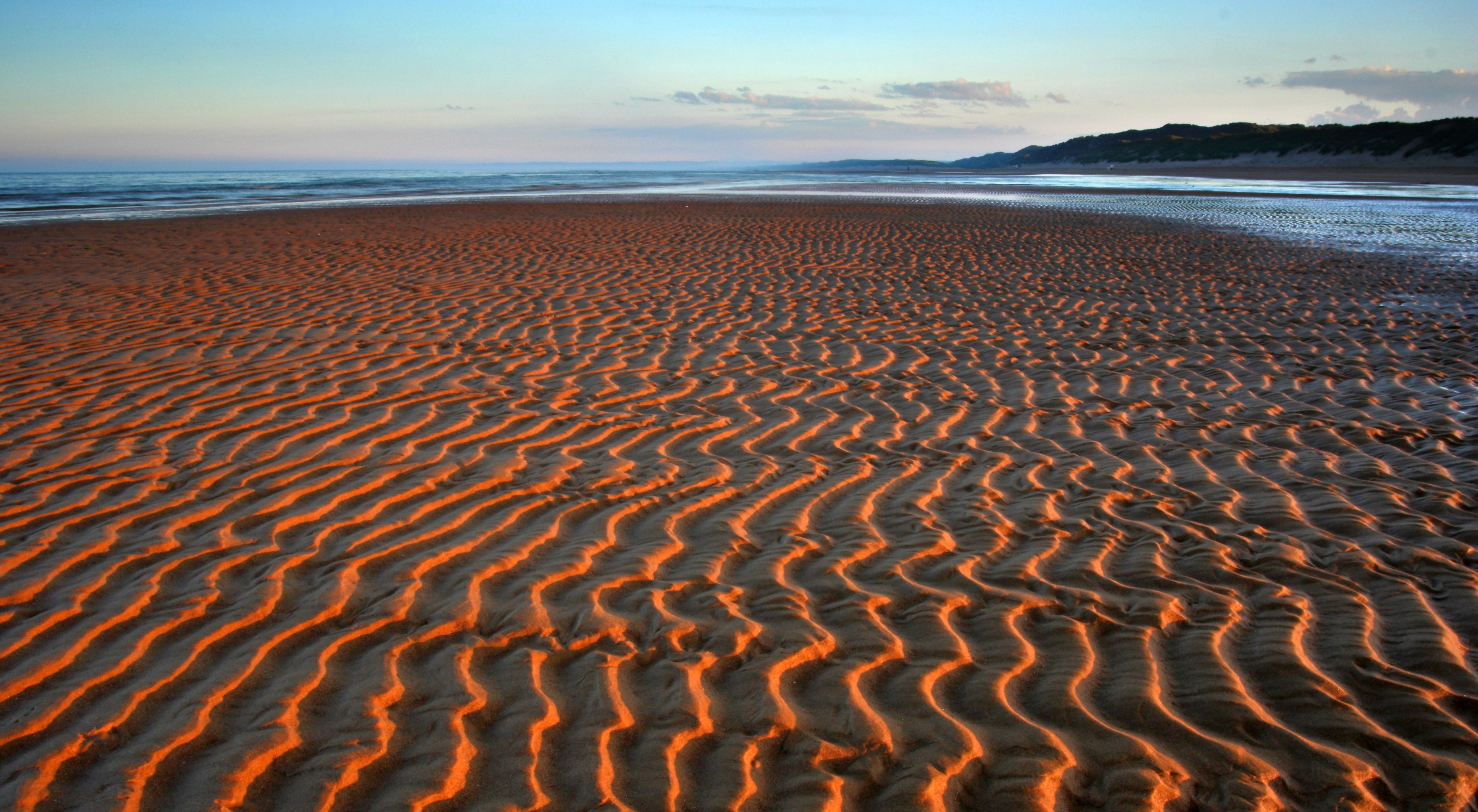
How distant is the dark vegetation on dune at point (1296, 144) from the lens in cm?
5044

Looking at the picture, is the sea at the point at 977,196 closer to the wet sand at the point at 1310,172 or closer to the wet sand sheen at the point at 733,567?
the wet sand at the point at 1310,172

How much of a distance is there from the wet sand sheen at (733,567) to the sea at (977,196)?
9.75 meters

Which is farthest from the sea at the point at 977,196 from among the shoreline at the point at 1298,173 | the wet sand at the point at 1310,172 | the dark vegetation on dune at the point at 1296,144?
the dark vegetation on dune at the point at 1296,144

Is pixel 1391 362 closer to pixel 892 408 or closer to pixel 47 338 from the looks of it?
pixel 892 408

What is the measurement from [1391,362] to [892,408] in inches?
156

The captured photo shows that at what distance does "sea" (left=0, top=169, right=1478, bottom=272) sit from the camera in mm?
16141

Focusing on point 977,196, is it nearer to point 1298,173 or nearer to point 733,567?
point 733,567

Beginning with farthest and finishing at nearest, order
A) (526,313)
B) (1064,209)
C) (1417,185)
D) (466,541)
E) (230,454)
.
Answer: (1417,185), (1064,209), (526,313), (230,454), (466,541)

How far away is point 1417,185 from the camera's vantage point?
34.6 meters

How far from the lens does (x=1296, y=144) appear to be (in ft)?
201

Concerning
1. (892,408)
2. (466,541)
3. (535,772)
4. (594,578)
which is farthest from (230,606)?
(892,408)

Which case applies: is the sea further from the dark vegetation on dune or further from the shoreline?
the dark vegetation on dune

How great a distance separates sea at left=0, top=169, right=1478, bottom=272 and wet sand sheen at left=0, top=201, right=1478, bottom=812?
9.75m

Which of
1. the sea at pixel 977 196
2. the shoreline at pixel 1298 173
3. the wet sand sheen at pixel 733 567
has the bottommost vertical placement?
the wet sand sheen at pixel 733 567
